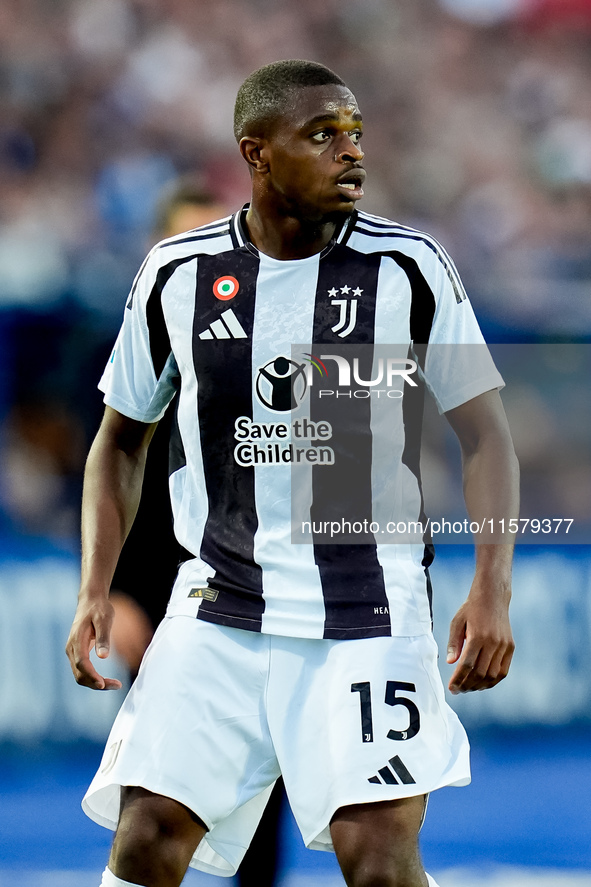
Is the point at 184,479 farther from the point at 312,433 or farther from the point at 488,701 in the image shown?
the point at 488,701

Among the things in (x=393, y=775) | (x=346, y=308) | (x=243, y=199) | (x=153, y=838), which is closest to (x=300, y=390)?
(x=346, y=308)

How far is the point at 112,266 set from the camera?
4250 mm

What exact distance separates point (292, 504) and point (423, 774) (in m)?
0.52

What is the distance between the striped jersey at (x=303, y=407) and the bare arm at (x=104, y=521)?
0.38 feet

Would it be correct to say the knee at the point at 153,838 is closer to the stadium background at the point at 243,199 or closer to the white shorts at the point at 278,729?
the white shorts at the point at 278,729

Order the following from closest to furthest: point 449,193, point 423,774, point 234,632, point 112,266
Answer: point 423,774
point 234,632
point 112,266
point 449,193

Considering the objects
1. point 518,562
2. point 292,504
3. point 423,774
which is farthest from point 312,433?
point 518,562

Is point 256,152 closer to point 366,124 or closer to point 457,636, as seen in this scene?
point 457,636

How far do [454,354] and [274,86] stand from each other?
610 mm

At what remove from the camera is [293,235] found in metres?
2.12

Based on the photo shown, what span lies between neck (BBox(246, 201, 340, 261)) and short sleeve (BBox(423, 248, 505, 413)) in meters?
0.23

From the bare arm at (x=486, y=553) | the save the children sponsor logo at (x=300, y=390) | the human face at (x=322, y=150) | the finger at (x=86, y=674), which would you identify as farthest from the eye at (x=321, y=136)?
the finger at (x=86, y=674)

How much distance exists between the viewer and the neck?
6.95 feet

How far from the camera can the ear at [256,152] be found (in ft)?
6.98
